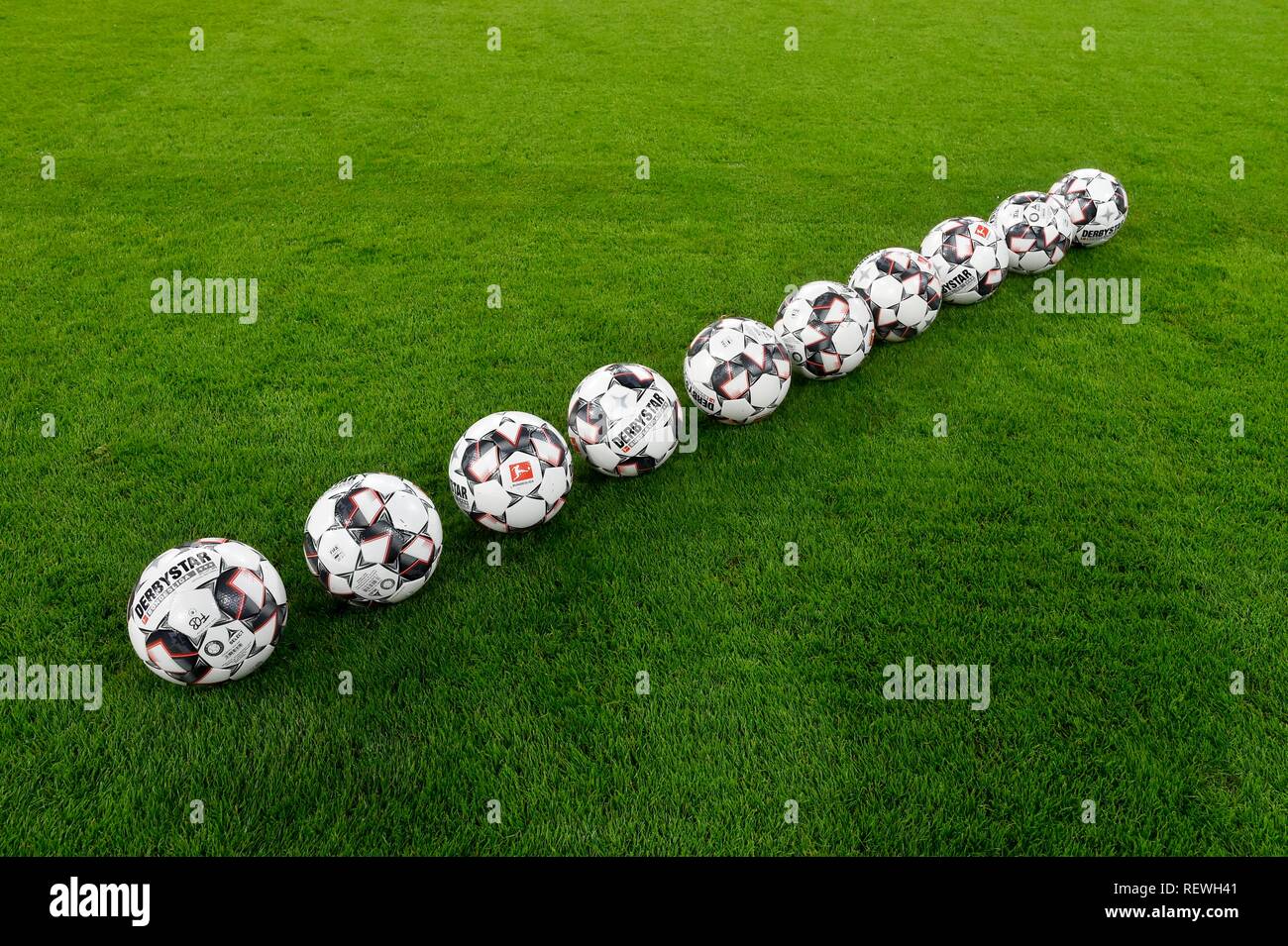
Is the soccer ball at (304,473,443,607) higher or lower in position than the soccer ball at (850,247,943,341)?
lower

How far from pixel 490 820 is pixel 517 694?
0.76m

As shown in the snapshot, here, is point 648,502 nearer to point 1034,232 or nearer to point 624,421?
point 624,421

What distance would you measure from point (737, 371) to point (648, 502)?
1343mm

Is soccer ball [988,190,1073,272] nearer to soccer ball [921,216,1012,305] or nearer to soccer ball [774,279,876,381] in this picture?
soccer ball [921,216,1012,305]

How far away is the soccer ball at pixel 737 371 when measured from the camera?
6543 mm

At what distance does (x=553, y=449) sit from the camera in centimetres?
575

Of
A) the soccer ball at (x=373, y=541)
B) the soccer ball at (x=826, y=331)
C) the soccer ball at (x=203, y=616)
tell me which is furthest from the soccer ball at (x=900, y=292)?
the soccer ball at (x=203, y=616)

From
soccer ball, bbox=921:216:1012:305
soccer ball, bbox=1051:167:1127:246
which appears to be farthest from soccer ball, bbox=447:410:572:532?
soccer ball, bbox=1051:167:1127:246

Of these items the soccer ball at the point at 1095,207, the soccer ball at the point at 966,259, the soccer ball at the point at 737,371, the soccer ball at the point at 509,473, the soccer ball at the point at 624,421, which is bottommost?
the soccer ball at the point at 509,473

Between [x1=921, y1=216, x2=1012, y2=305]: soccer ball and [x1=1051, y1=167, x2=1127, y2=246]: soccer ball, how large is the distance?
1.63 meters

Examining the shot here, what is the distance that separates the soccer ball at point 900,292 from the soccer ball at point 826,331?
437mm

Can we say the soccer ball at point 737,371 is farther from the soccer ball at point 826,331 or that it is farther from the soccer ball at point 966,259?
the soccer ball at point 966,259

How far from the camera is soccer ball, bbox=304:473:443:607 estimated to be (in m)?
5.00

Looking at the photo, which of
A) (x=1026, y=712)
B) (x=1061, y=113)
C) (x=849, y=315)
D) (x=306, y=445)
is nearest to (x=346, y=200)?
(x=306, y=445)
